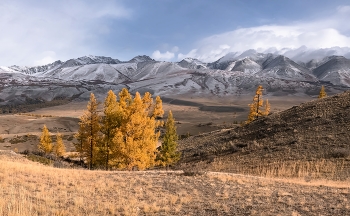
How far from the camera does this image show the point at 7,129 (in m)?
95.6

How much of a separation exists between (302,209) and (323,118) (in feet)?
89.8

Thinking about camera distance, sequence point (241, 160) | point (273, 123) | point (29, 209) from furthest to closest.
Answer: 1. point (273, 123)
2. point (241, 160)
3. point (29, 209)

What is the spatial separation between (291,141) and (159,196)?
2237 centimetres

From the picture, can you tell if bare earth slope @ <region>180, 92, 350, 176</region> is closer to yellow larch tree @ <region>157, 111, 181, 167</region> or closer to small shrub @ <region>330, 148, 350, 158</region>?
small shrub @ <region>330, 148, 350, 158</region>

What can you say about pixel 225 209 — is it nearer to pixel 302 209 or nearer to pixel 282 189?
Result: pixel 302 209

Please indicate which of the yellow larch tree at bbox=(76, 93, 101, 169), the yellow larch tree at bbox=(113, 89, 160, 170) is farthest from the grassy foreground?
the yellow larch tree at bbox=(76, 93, 101, 169)

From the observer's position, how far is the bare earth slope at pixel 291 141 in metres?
25.4

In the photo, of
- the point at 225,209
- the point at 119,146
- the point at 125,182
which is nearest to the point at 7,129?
the point at 119,146

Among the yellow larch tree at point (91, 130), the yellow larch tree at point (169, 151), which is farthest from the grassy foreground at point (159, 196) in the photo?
the yellow larch tree at point (169, 151)

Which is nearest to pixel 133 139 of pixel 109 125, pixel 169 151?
pixel 109 125

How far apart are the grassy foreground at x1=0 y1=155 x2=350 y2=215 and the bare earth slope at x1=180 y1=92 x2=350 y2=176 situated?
9.62 meters

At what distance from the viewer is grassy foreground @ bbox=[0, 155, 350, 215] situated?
365 inches

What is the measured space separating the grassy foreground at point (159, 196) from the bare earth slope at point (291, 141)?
9623mm

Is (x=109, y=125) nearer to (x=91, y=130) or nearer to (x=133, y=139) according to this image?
(x=133, y=139)
